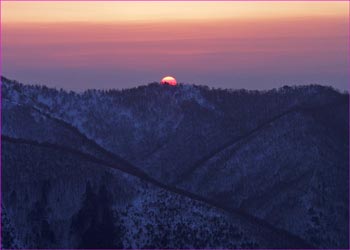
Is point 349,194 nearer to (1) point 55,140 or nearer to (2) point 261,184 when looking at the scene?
(2) point 261,184

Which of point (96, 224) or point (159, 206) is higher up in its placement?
point (159, 206)

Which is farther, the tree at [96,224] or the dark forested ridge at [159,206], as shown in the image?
the dark forested ridge at [159,206]

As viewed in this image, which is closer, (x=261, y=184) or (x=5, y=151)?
(x=5, y=151)

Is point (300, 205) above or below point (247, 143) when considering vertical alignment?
below

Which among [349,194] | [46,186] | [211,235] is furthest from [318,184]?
[46,186]

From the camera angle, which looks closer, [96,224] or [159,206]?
[96,224]

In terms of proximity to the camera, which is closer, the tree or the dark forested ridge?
the tree

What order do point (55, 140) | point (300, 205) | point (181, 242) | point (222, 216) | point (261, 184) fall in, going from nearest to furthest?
point (181, 242) < point (222, 216) < point (300, 205) < point (261, 184) < point (55, 140)

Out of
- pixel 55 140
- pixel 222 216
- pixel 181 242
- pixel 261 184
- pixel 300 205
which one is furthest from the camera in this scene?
pixel 55 140

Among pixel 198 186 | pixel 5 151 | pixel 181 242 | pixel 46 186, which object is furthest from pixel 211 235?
pixel 198 186

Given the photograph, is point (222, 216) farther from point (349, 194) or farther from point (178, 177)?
point (178, 177)
